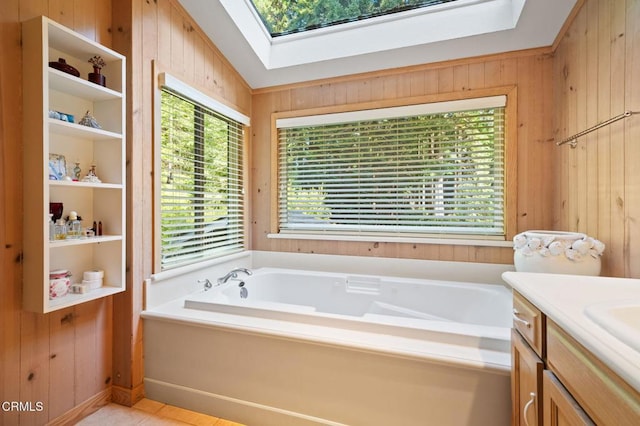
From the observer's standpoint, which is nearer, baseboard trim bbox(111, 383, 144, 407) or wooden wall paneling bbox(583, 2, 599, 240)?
wooden wall paneling bbox(583, 2, 599, 240)

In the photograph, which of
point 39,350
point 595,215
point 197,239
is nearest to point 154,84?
point 197,239

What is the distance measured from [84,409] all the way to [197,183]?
149cm

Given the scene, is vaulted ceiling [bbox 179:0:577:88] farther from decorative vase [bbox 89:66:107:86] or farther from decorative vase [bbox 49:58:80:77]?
decorative vase [bbox 49:58:80:77]

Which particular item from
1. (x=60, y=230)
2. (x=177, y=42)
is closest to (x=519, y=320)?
(x=60, y=230)

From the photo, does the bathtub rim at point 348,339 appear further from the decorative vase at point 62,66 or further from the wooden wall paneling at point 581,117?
the decorative vase at point 62,66

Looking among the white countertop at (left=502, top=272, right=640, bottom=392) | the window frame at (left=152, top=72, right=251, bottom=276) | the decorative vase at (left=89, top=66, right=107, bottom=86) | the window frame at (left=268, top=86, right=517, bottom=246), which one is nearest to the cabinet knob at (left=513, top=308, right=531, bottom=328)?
the white countertop at (left=502, top=272, right=640, bottom=392)

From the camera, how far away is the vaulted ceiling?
2082 mm

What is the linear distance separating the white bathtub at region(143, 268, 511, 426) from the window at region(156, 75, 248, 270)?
0.45 meters

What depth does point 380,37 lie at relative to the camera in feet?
7.79

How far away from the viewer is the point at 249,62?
2637mm

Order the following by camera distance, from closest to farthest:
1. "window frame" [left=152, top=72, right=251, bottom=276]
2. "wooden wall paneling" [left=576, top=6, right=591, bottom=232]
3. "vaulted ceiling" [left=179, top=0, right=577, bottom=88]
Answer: "wooden wall paneling" [left=576, top=6, right=591, bottom=232]
"window frame" [left=152, top=72, right=251, bottom=276]
"vaulted ceiling" [left=179, top=0, right=577, bottom=88]

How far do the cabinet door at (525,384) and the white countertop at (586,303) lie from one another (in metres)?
0.20

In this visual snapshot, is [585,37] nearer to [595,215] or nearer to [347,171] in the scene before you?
[595,215]

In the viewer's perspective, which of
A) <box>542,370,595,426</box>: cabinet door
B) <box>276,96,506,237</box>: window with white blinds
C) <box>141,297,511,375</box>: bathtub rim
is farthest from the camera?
<box>276,96,506,237</box>: window with white blinds
